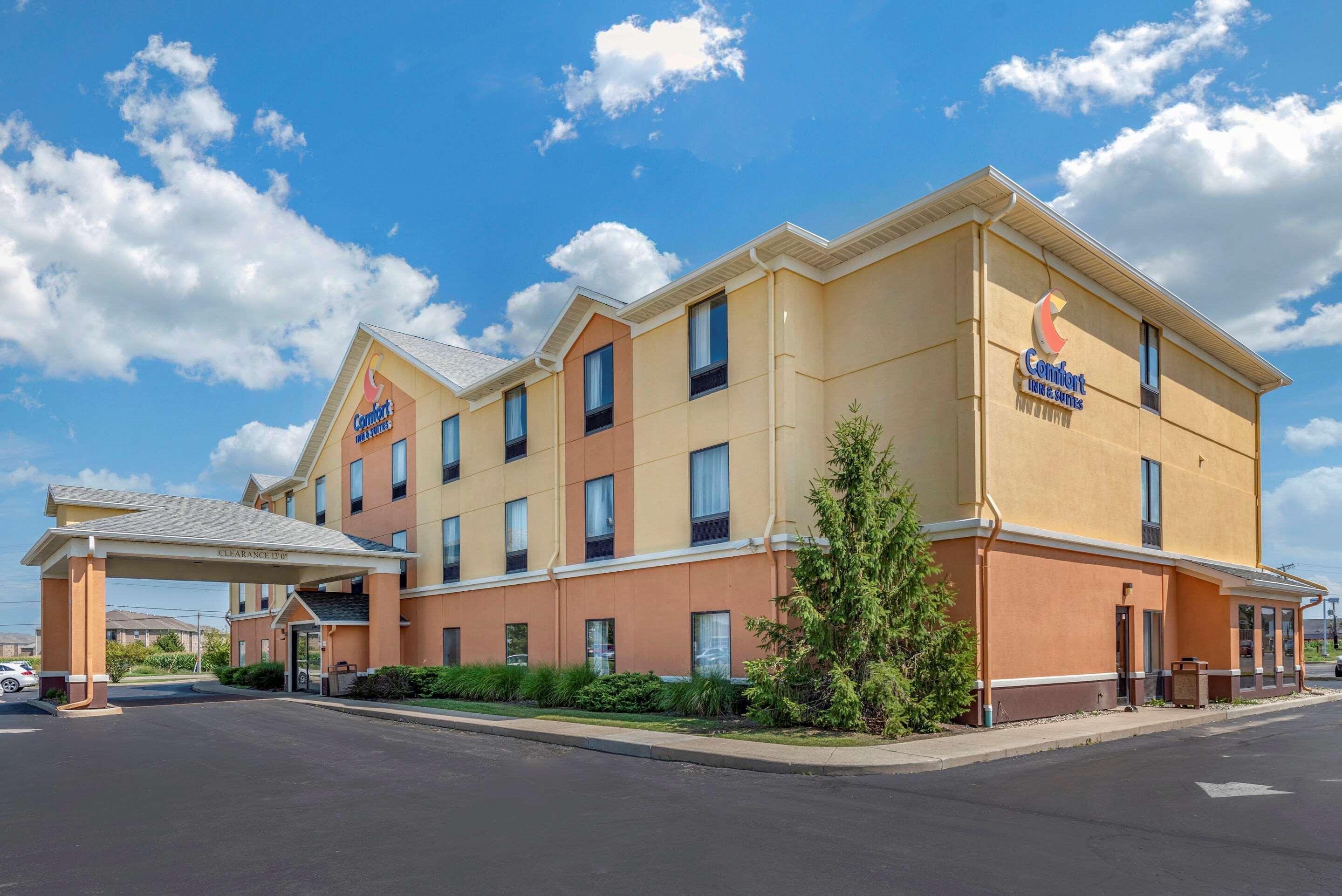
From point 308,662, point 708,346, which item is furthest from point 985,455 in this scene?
point 308,662

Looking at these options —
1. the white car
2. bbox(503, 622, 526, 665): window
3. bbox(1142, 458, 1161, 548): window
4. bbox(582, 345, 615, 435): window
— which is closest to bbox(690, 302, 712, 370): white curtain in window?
bbox(582, 345, 615, 435): window

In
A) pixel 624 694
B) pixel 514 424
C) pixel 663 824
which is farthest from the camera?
pixel 514 424

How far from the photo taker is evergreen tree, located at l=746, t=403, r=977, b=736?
16.3 metres

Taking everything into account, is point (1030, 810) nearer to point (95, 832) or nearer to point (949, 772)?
point (949, 772)

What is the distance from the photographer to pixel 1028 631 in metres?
19.1

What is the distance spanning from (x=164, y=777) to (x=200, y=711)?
14.4 meters

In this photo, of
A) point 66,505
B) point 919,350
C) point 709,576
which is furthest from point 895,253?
point 66,505

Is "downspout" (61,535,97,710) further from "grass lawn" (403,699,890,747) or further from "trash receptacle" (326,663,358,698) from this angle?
"grass lawn" (403,699,890,747)

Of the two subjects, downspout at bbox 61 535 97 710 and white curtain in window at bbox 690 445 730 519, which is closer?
white curtain in window at bbox 690 445 730 519

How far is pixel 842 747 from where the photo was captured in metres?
14.7

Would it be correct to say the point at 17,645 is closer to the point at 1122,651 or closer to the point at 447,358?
the point at 447,358

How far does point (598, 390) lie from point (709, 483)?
220 inches

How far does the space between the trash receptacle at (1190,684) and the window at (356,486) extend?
29.6 m

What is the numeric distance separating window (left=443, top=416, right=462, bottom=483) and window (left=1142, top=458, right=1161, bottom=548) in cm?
2078
